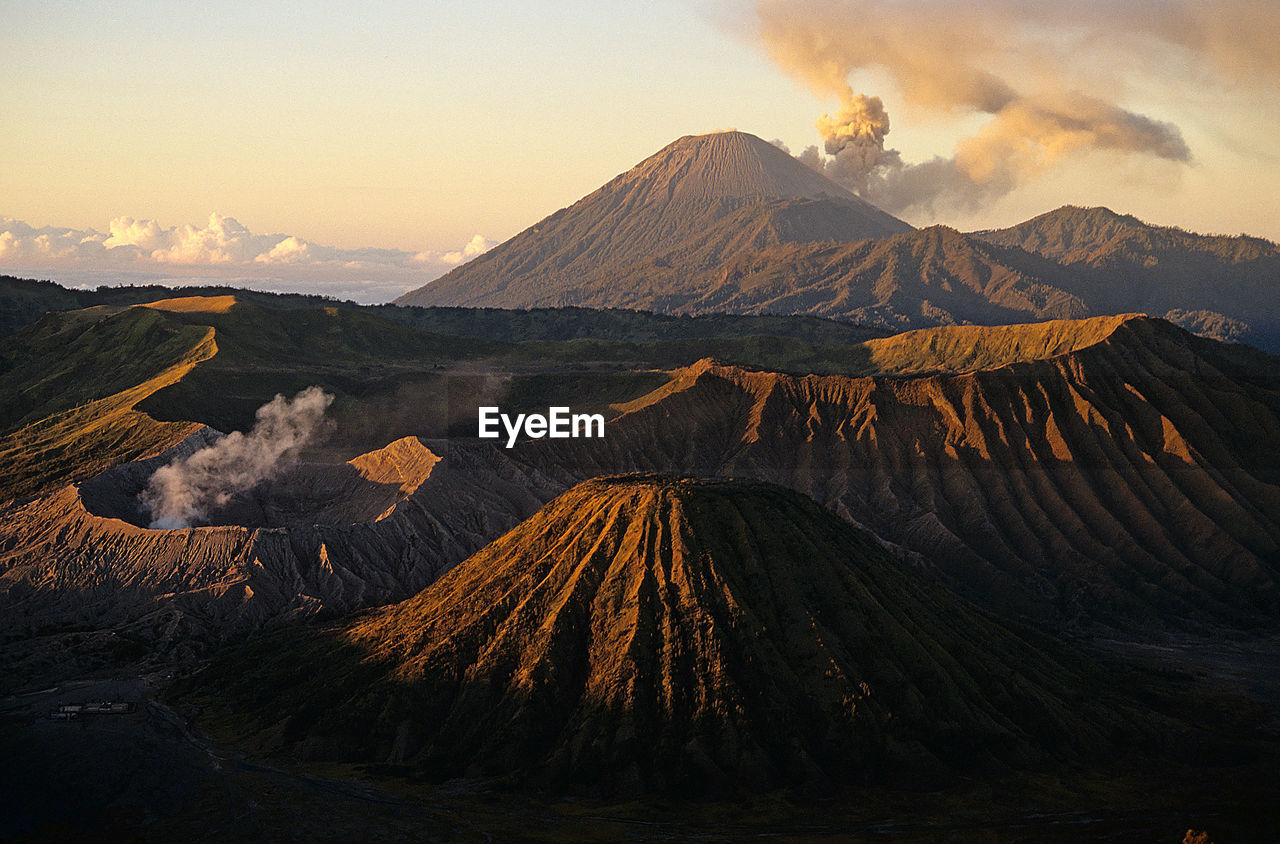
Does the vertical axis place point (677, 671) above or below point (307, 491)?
below

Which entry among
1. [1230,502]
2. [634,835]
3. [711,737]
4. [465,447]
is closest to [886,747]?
[711,737]

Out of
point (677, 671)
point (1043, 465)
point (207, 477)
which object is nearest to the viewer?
point (677, 671)

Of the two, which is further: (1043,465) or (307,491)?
(1043,465)

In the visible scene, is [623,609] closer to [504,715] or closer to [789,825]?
[504,715]

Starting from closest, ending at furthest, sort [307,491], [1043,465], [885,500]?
[307,491]
[885,500]
[1043,465]

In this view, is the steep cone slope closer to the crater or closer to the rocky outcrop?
the rocky outcrop

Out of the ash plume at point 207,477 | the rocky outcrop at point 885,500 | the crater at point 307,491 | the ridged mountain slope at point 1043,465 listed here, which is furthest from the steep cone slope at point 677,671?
the ridged mountain slope at point 1043,465

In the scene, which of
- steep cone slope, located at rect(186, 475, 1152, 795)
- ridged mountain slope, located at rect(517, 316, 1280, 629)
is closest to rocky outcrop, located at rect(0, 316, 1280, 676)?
ridged mountain slope, located at rect(517, 316, 1280, 629)

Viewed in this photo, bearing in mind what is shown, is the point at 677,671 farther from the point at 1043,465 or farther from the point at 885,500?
the point at 1043,465

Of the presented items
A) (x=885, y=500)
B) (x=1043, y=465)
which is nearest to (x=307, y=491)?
(x=885, y=500)
